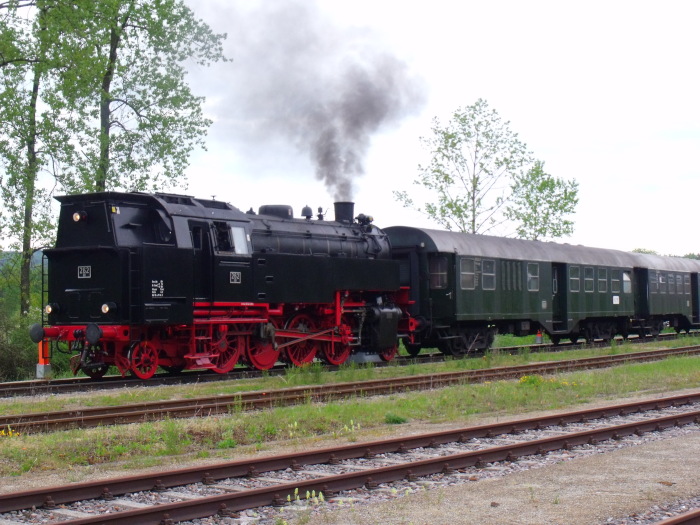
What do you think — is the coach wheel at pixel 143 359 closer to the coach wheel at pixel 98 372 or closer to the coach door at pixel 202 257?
the coach wheel at pixel 98 372

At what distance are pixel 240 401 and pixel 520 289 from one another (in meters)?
13.5

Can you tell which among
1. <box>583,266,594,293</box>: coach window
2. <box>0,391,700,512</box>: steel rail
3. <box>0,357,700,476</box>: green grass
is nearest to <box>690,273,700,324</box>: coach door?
<box>583,266,594,293</box>: coach window

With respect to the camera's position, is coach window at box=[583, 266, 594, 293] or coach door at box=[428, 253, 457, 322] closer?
coach door at box=[428, 253, 457, 322]

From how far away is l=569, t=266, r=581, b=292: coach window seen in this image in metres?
26.1

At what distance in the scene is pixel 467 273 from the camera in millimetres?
21828

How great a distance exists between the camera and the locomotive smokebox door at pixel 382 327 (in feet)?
65.1

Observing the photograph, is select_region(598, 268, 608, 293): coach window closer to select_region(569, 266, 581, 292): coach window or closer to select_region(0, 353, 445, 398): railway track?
select_region(569, 266, 581, 292): coach window

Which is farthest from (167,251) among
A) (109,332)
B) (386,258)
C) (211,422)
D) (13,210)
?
(13,210)

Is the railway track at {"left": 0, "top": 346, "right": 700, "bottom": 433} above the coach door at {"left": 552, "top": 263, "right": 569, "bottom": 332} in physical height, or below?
below

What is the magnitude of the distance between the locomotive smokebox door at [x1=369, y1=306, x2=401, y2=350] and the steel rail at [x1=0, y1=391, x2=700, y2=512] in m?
8.45

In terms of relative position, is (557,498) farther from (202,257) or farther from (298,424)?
(202,257)

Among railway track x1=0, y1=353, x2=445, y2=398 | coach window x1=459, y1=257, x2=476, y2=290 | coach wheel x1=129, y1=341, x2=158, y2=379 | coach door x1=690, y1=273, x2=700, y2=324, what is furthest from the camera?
coach door x1=690, y1=273, x2=700, y2=324

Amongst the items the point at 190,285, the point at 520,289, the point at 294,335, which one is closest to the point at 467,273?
the point at 520,289

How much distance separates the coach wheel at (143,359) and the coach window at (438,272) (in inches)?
319
